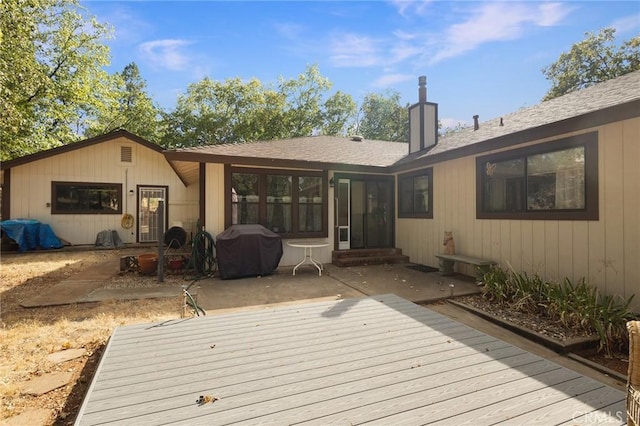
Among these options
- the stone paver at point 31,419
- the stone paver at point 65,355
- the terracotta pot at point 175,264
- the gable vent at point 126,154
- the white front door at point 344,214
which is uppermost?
the gable vent at point 126,154

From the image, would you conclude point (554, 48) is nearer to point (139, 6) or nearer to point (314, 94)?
point (314, 94)

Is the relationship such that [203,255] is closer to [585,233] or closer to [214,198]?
[214,198]

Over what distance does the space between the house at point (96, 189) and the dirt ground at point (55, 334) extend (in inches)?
191

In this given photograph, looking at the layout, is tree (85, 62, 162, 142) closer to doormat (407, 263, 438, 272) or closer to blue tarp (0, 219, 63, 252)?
blue tarp (0, 219, 63, 252)

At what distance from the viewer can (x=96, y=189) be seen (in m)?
10.5

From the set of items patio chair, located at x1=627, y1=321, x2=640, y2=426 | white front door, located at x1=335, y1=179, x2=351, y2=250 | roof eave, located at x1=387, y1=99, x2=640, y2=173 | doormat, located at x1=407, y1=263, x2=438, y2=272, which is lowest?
doormat, located at x1=407, y1=263, x2=438, y2=272

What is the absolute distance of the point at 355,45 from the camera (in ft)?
28.3

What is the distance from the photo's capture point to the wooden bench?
5.32 m

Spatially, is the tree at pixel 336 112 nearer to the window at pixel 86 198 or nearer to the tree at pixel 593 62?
the tree at pixel 593 62

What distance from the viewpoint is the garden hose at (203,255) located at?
6242 millimetres

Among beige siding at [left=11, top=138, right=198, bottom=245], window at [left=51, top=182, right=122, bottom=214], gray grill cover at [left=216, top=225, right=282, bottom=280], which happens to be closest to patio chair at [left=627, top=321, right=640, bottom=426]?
gray grill cover at [left=216, top=225, right=282, bottom=280]

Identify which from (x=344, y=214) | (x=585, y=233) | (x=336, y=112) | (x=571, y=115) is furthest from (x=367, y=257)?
(x=336, y=112)

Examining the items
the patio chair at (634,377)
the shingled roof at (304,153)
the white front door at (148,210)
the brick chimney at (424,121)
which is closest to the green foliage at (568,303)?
the patio chair at (634,377)

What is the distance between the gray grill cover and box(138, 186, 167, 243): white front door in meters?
6.63
